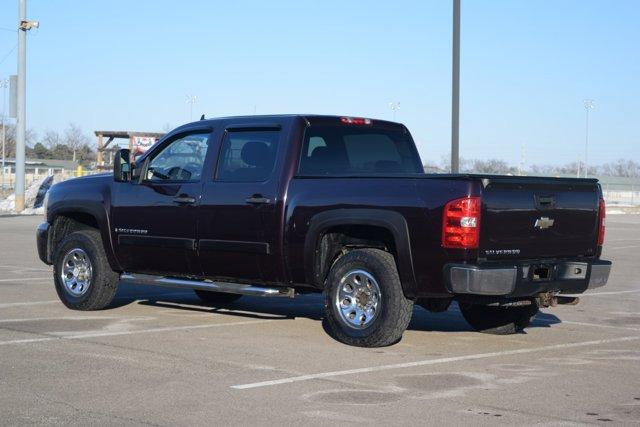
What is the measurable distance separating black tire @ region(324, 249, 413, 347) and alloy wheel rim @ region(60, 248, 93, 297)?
10.6 feet

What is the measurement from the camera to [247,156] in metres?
9.99

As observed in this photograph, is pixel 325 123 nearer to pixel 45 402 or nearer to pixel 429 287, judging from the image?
pixel 429 287

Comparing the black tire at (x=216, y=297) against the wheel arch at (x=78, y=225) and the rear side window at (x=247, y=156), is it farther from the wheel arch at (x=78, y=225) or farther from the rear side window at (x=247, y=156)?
the rear side window at (x=247, y=156)

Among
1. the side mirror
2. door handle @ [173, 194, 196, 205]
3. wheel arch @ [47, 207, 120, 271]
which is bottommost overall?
wheel arch @ [47, 207, 120, 271]

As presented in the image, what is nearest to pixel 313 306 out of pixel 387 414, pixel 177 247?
→ pixel 177 247

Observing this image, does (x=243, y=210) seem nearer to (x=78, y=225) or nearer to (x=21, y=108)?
(x=78, y=225)

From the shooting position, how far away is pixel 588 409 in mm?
6586

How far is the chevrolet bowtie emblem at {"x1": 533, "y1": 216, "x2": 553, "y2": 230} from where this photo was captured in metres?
8.75

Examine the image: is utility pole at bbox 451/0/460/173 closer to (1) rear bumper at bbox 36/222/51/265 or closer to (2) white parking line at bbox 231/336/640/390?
(2) white parking line at bbox 231/336/640/390

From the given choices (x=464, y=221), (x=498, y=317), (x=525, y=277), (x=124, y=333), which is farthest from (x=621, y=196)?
(x=464, y=221)

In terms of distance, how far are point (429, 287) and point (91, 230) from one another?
4.53 meters

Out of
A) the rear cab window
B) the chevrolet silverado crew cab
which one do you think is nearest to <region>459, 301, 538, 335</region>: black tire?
the chevrolet silverado crew cab

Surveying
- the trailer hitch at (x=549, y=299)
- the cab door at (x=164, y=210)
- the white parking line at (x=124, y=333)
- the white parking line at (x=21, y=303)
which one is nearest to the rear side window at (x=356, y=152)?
the cab door at (x=164, y=210)

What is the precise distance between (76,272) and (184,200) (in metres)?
1.80
